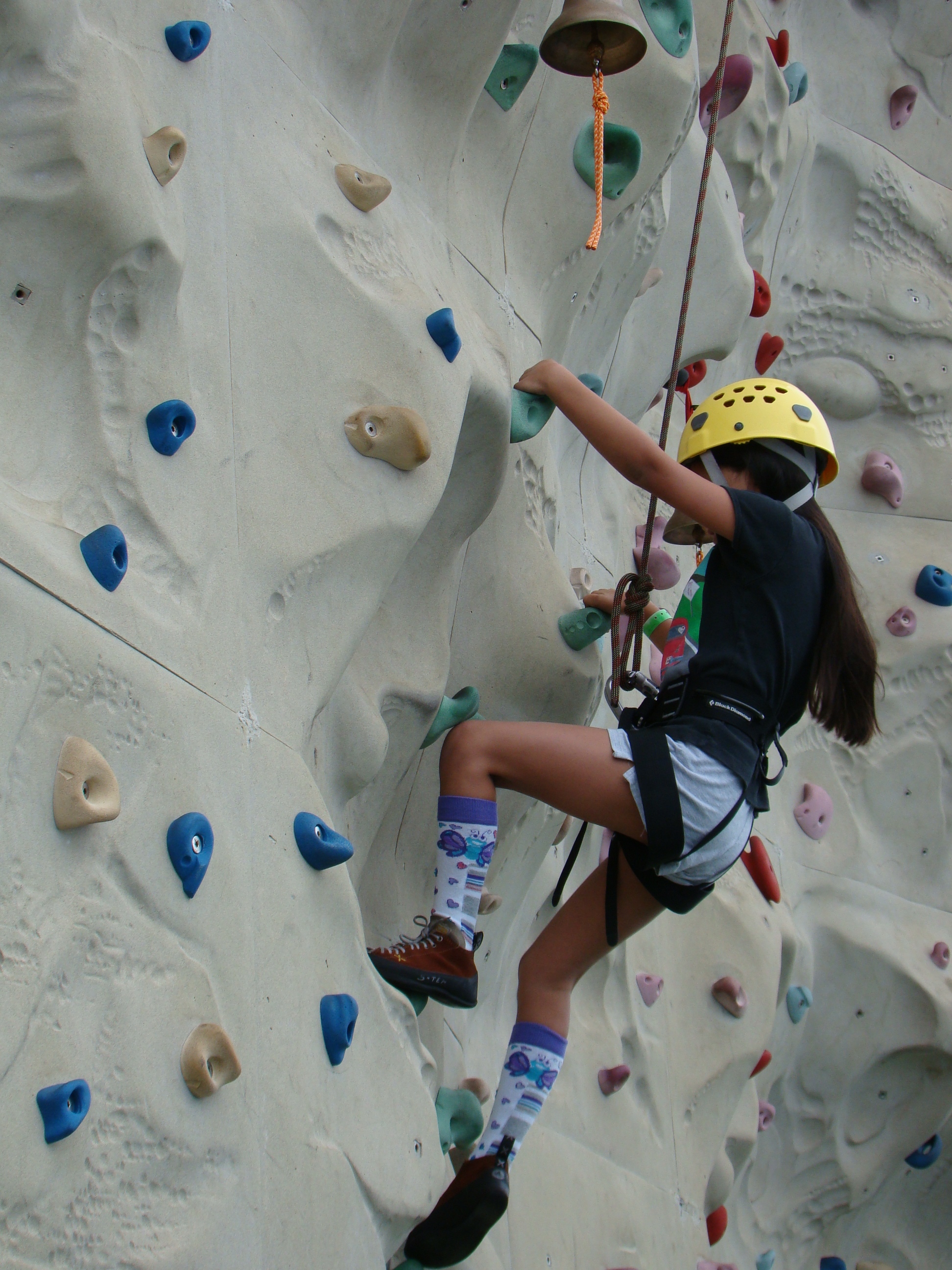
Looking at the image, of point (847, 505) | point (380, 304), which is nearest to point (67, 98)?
point (380, 304)

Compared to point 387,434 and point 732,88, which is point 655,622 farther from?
point 732,88

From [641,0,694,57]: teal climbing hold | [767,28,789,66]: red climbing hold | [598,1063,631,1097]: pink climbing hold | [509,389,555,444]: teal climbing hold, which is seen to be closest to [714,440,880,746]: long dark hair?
[509,389,555,444]: teal climbing hold

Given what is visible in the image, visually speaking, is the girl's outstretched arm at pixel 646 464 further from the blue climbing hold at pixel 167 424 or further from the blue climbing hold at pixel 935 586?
the blue climbing hold at pixel 935 586

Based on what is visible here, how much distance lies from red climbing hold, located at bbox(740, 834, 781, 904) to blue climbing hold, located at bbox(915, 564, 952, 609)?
1.07 meters

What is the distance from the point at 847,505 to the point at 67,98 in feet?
11.4

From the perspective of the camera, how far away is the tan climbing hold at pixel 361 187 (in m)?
2.21

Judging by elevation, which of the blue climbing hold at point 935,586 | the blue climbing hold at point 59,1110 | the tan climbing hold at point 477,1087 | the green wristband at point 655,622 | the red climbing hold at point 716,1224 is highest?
the blue climbing hold at point 59,1110

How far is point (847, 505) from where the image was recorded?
4.72 meters

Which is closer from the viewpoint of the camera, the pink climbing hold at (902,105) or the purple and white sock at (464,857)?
the purple and white sock at (464,857)

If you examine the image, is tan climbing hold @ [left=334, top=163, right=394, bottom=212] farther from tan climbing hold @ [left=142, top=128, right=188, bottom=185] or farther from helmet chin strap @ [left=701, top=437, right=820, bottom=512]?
helmet chin strap @ [left=701, top=437, right=820, bottom=512]

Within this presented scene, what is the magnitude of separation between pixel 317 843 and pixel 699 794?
→ 0.61 m

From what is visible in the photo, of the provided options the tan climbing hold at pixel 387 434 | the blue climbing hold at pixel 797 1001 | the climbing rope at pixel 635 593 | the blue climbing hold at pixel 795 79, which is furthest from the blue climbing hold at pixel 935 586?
the tan climbing hold at pixel 387 434

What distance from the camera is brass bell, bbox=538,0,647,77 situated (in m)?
2.27

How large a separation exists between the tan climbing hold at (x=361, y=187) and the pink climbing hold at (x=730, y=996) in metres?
2.18
